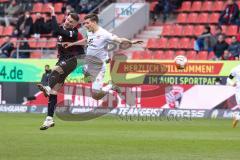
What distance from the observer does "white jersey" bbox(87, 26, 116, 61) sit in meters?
19.9

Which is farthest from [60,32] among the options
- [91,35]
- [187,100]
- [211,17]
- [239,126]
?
[211,17]

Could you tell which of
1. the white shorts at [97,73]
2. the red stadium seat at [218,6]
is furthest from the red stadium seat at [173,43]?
the white shorts at [97,73]

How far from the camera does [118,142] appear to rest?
15.5m

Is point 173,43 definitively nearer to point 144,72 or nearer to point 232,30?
point 232,30

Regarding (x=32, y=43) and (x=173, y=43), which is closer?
(x=173, y=43)

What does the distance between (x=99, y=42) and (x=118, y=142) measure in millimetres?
5471

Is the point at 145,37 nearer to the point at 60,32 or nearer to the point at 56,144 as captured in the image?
the point at 60,32

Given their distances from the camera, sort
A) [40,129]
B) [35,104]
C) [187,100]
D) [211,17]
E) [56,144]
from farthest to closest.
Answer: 1. [211,17]
2. [35,104]
3. [187,100]
4. [40,129]
5. [56,144]

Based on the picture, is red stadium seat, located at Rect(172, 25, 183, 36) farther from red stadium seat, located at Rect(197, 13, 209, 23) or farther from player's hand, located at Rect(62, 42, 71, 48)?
player's hand, located at Rect(62, 42, 71, 48)

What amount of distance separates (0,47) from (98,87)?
14421 mm

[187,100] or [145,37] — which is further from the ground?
[145,37]

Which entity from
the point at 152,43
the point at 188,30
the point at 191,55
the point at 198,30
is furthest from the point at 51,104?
the point at 188,30

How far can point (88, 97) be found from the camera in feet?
90.2

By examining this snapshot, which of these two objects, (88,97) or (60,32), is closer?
(60,32)
